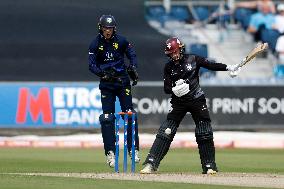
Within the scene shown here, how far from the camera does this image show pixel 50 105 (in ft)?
78.2

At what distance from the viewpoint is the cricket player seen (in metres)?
14.9

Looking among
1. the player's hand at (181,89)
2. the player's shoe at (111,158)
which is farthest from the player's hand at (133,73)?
the player's hand at (181,89)

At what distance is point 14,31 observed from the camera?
25.5 meters

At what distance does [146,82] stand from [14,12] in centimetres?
378

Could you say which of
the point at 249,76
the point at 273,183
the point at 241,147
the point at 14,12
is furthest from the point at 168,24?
the point at 273,183

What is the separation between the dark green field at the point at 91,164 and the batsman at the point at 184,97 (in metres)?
0.72

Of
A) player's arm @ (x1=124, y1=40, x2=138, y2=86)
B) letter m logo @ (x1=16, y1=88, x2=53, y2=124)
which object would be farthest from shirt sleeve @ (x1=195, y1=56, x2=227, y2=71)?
letter m logo @ (x1=16, y1=88, x2=53, y2=124)

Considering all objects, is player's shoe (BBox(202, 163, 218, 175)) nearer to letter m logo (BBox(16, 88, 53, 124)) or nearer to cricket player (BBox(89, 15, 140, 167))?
cricket player (BBox(89, 15, 140, 167))

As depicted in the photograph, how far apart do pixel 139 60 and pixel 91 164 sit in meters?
9.22

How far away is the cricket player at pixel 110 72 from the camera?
14.9 m

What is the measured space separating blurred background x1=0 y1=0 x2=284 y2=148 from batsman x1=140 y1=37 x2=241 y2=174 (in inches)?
324

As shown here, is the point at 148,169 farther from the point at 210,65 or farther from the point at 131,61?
the point at 131,61

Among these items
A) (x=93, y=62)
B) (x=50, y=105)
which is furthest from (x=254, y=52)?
(x=50, y=105)

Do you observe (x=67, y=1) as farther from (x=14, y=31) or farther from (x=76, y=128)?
(x=76, y=128)
